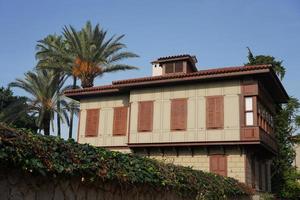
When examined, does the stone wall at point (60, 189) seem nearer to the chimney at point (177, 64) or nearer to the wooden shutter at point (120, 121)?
the wooden shutter at point (120, 121)

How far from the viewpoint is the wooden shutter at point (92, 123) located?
2700 cm

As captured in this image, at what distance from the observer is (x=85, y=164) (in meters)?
7.43

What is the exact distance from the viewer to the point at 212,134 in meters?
22.4

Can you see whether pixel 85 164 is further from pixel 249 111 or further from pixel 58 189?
pixel 249 111

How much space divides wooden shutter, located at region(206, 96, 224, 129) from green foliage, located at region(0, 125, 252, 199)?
Answer: 9.73 m

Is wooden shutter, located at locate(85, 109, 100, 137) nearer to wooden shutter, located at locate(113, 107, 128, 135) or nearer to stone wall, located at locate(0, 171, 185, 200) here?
wooden shutter, located at locate(113, 107, 128, 135)

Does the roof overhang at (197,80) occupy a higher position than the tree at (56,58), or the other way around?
the tree at (56,58)

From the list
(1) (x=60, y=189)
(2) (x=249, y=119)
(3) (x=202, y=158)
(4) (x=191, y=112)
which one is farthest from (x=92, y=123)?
(1) (x=60, y=189)

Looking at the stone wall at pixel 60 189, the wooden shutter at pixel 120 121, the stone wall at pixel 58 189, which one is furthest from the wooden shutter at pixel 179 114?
the stone wall at pixel 58 189

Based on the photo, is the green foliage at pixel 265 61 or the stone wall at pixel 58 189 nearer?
the stone wall at pixel 58 189

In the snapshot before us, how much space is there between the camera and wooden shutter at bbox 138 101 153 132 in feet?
79.7

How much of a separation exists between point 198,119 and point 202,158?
2.20 metres

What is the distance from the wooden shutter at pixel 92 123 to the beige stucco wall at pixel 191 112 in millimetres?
3193

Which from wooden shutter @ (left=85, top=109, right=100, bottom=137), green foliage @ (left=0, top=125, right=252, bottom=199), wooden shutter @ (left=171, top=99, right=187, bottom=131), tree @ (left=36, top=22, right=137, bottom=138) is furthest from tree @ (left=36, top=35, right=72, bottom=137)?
green foliage @ (left=0, top=125, right=252, bottom=199)
